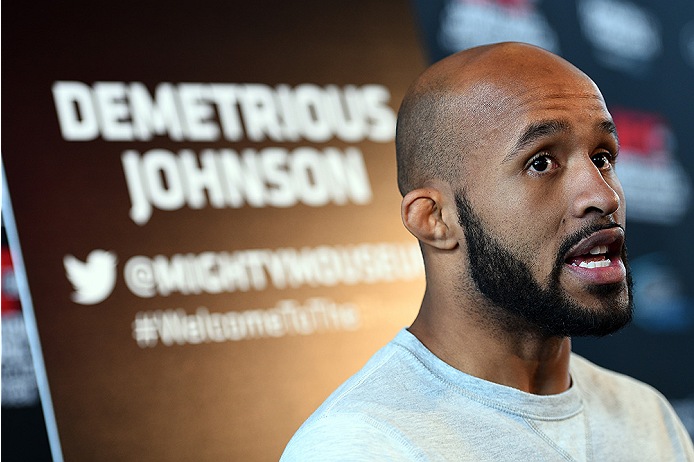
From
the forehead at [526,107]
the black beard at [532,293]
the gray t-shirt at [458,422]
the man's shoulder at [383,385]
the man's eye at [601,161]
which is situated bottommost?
the gray t-shirt at [458,422]

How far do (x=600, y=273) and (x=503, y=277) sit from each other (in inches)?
5.9

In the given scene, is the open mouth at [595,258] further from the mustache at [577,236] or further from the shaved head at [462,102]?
the shaved head at [462,102]

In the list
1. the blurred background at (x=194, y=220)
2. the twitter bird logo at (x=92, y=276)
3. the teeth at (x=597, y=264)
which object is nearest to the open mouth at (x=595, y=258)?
the teeth at (x=597, y=264)

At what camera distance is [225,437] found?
171 cm

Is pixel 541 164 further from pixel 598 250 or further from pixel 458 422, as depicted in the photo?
pixel 458 422

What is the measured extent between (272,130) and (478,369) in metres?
1.05

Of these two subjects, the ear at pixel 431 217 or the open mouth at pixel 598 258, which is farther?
the ear at pixel 431 217

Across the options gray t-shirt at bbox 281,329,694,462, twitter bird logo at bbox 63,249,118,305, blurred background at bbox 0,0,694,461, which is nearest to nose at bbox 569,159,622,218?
gray t-shirt at bbox 281,329,694,462

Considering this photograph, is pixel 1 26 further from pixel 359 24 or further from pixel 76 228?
pixel 359 24

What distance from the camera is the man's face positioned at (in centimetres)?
108

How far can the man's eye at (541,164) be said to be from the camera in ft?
3.65

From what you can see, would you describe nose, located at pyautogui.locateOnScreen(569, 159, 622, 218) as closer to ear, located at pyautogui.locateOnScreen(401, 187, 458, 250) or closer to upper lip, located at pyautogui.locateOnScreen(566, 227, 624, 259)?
upper lip, located at pyautogui.locateOnScreen(566, 227, 624, 259)

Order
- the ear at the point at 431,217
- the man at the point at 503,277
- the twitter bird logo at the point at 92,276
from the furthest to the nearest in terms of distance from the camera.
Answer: the twitter bird logo at the point at 92,276, the ear at the point at 431,217, the man at the point at 503,277

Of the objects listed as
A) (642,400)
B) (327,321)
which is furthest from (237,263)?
(642,400)
